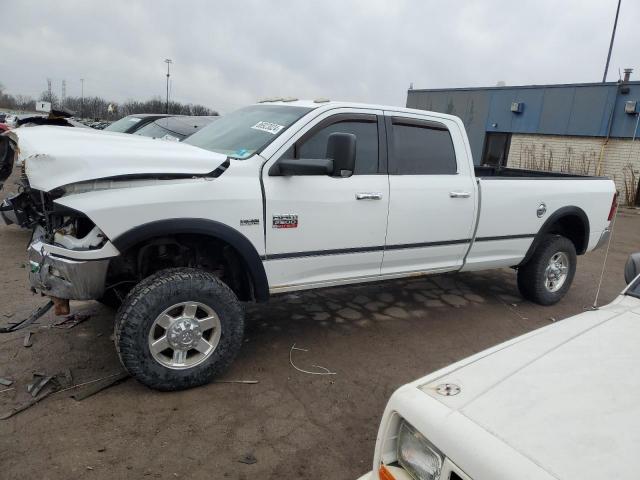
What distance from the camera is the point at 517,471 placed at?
4.18 ft

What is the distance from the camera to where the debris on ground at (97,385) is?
119 inches

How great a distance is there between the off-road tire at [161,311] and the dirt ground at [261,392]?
0.45 feet

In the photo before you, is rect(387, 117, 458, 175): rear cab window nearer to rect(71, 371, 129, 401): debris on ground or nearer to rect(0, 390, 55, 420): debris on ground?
rect(71, 371, 129, 401): debris on ground

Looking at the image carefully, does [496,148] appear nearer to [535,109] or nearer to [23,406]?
[535,109]

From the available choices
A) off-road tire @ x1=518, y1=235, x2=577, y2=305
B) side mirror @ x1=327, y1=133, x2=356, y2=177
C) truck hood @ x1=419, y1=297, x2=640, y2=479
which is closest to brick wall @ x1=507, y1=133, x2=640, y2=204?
off-road tire @ x1=518, y1=235, x2=577, y2=305

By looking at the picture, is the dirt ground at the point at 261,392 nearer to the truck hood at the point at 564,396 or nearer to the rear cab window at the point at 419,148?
the truck hood at the point at 564,396

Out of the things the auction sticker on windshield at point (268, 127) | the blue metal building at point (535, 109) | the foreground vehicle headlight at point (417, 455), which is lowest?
the foreground vehicle headlight at point (417, 455)

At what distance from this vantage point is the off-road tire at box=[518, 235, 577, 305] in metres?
→ 5.17

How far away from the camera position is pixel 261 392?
10.5ft

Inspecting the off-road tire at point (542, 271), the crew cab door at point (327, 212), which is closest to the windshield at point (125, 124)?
the crew cab door at point (327, 212)

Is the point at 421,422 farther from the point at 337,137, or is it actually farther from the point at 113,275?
the point at 113,275

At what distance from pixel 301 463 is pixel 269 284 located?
50.8 inches

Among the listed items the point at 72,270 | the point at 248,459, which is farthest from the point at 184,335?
the point at 248,459

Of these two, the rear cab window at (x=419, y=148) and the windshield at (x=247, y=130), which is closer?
the windshield at (x=247, y=130)
